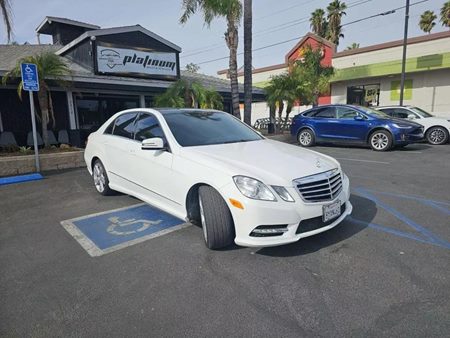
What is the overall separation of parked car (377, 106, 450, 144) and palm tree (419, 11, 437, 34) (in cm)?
2838

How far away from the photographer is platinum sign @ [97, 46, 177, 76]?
41.7 ft

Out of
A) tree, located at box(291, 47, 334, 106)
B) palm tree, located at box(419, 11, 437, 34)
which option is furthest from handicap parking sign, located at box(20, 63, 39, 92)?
palm tree, located at box(419, 11, 437, 34)

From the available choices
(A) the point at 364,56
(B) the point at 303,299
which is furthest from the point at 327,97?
(B) the point at 303,299

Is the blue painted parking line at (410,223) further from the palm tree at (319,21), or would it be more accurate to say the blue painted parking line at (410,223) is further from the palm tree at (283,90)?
the palm tree at (319,21)

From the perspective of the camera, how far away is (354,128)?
10594 mm

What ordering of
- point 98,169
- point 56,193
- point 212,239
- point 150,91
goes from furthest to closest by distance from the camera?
point 150,91 → point 56,193 → point 98,169 → point 212,239

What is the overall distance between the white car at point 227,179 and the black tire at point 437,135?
10.4m

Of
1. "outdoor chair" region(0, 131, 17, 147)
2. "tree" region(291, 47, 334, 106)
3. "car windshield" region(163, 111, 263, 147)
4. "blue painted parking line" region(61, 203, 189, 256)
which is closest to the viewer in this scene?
"blue painted parking line" region(61, 203, 189, 256)

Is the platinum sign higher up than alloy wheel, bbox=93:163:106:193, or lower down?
higher up

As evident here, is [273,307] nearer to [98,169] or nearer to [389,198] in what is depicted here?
[389,198]

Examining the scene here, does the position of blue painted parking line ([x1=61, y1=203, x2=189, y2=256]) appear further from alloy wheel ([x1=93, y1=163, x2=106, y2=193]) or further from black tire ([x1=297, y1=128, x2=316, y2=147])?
black tire ([x1=297, y1=128, x2=316, y2=147])

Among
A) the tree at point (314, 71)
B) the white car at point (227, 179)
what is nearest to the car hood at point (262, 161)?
the white car at point (227, 179)

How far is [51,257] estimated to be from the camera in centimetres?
330

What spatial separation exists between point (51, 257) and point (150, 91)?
1096cm
